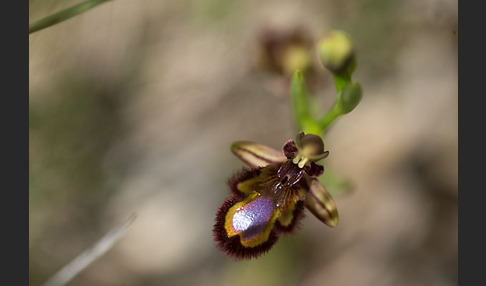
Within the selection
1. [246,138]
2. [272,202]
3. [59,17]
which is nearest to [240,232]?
[272,202]

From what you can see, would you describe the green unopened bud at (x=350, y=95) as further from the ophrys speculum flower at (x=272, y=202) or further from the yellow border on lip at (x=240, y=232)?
the yellow border on lip at (x=240, y=232)

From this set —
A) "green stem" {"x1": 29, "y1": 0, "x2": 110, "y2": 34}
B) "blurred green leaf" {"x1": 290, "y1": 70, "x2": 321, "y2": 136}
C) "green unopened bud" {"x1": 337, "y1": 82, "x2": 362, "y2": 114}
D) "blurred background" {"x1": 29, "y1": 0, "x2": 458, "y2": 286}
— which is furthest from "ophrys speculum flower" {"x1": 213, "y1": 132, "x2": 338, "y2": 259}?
"blurred background" {"x1": 29, "y1": 0, "x2": 458, "y2": 286}

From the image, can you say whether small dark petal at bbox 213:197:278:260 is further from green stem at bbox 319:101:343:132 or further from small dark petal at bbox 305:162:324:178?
green stem at bbox 319:101:343:132

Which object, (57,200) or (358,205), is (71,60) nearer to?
(57,200)

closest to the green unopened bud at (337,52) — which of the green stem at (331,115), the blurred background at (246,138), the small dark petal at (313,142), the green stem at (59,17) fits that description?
the green stem at (331,115)

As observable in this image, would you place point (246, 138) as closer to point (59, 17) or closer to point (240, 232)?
point (240, 232)

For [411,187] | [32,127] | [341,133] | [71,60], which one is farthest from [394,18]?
[32,127]
